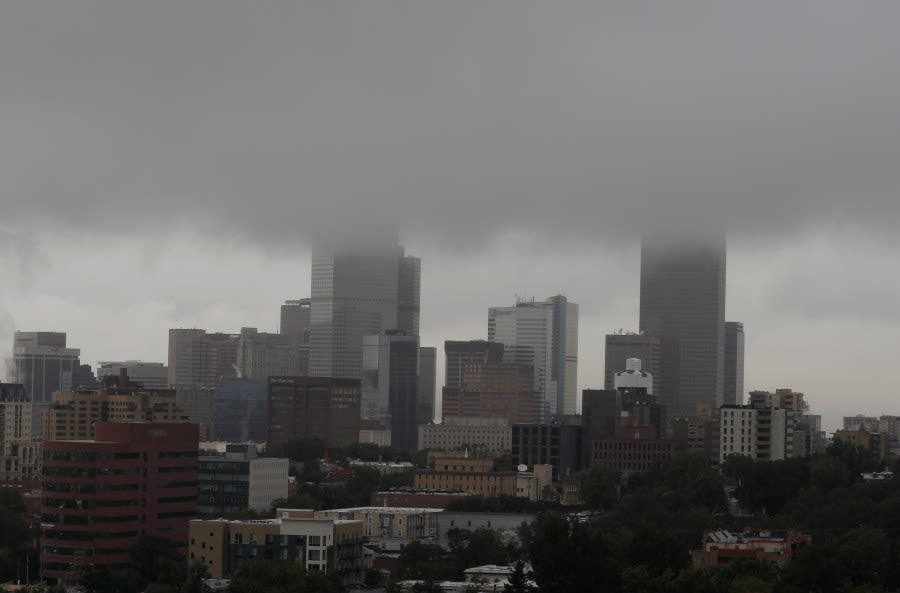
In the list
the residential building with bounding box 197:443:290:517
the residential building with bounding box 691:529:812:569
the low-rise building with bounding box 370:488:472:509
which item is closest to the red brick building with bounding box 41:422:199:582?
the residential building with bounding box 691:529:812:569

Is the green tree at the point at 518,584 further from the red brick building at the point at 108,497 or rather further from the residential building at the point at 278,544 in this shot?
the red brick building at the point at 108,497

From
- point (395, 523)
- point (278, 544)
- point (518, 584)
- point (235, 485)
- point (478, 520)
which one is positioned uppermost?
point (235, 485)

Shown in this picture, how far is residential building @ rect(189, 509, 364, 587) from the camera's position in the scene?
128m

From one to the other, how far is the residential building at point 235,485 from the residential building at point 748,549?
59007mm

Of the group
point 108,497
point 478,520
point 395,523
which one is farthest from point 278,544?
point 478,520

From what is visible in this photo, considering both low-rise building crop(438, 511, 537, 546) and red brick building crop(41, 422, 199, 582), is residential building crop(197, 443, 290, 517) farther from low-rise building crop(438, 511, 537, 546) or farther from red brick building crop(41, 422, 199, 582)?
red brick building crop(41, 422, 199, 582)

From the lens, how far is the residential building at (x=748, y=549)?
12619 cm

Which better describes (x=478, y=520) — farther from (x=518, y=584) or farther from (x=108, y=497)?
(x=518, y=584)

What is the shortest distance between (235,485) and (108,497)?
51.2 meters

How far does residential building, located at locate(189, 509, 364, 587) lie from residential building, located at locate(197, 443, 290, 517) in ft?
158

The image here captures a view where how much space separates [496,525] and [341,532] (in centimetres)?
4101

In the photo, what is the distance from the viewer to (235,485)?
18475cm

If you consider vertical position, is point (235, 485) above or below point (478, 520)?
above

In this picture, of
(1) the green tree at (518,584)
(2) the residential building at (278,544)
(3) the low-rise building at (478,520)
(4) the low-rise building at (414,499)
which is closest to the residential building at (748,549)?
(1) the green tree at (518,584)
